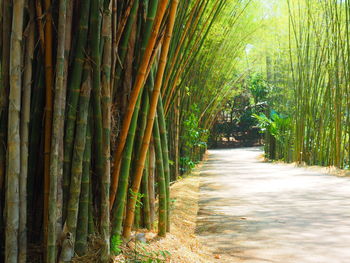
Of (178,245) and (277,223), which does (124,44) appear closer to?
(178,245)

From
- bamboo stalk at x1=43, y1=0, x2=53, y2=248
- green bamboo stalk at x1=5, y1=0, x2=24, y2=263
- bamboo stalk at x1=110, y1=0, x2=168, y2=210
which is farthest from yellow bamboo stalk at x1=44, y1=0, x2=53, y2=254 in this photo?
bamboo stalk at x1=110, y1=0, x2=168, y2=210

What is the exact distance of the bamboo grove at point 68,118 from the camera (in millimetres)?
1255

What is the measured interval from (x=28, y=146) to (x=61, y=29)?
396mm

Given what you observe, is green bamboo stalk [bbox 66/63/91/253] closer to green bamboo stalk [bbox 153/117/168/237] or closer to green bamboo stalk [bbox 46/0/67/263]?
green bamboo stalk [bbox 46/0/67/263]

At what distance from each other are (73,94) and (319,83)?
6315 millimetres

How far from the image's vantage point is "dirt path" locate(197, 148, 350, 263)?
1.84 meters

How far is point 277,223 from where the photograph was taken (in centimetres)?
242

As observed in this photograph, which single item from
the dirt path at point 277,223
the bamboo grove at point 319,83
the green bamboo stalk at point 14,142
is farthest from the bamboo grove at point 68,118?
the bamboo grove at point 319,83

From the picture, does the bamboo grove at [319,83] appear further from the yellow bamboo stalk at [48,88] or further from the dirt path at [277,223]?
the yellow bamboo stalk at [48,88]

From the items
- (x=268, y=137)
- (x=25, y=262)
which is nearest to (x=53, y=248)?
(x=25, y=262)

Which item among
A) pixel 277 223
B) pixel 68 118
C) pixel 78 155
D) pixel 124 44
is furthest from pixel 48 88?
pixel 277 223

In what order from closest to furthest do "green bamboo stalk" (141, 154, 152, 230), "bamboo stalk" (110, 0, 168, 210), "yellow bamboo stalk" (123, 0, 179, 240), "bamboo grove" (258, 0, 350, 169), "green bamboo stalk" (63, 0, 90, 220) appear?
"green bamboo stalk" (63, 0, 90, 220), "bamboo stalk" (110, 0, 168, 210), "yellow bamboo stalk" (123, 0, 179, 240), "green bamboo stalk" (141, 154, 152, 230), "bamboo grove" (258, 0, 350, 169)

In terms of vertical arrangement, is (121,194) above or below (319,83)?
below

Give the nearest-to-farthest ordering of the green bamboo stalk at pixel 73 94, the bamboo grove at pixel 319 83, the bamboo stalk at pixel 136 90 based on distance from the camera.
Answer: the green bamboo stalk at pixel 73 94
the bamboo stalk at pixel 136 90
the bamboo grove at pixel 319 83
